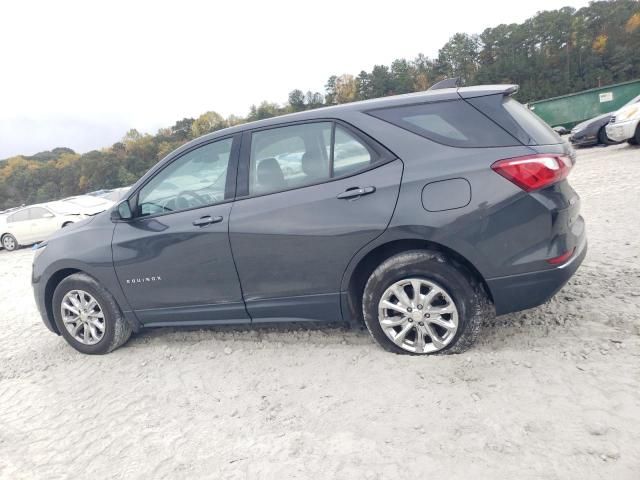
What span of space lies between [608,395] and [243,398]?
82.9 inches

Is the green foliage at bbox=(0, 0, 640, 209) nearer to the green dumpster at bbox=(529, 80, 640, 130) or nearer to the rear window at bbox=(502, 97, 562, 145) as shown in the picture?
the green dumpster at bbox=(529, 80, 640, 130)

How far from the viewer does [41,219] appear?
52.0 ft

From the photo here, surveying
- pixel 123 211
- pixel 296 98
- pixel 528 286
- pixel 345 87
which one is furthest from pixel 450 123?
pixel 345 87

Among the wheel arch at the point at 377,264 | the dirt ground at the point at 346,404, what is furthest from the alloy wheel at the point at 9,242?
the wheel arch at the point at 377,264

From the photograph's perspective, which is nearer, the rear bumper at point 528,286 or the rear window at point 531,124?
the rear bumper at point 528,286

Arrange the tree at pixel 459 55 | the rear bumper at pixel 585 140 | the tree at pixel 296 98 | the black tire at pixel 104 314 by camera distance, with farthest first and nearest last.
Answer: the tree at pixel 459 55 < the tree at pixel 296 98 < the rear bumper at pixel 585 140 < the black tire at pixel 104 314

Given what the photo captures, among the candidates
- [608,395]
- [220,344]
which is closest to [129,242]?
[220,344]

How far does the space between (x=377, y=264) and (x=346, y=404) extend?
920 millimetres

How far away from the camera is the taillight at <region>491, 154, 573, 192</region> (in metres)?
2.88

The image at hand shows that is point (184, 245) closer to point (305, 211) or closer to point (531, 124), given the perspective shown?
point (305, 211)

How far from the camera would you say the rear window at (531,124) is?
3038mm

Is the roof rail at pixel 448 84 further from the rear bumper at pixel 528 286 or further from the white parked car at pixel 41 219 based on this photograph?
the white parked car at pixel 41 219

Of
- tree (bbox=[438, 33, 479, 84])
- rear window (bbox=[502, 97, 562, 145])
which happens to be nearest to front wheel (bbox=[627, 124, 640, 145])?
rear window (bbox=[502, 97, 562, 145])

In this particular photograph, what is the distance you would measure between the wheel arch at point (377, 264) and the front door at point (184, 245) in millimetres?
829
